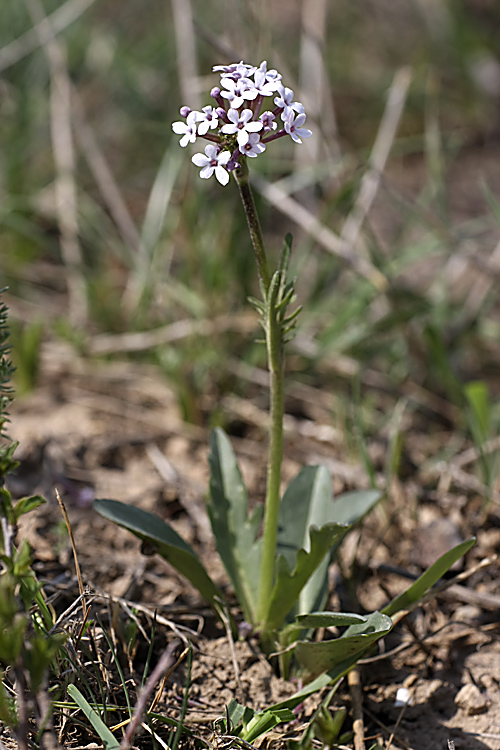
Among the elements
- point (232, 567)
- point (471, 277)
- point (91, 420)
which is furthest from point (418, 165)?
point (232, 567)

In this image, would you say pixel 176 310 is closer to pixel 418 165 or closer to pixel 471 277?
pixel 471 277

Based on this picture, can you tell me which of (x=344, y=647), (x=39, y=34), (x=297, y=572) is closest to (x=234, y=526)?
(x=297, y=572)

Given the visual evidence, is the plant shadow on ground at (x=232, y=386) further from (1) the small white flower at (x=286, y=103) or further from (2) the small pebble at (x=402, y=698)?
(1) the small white flower at (x=286, y=103)

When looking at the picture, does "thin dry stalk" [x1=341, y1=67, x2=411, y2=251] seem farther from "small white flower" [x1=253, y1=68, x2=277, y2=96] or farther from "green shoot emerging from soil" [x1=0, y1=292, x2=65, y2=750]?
"green shoot emerging from soil" [x1=0, y1=292, x2=65, y2=750]

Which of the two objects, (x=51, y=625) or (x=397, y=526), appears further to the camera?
(x=397, y=526)

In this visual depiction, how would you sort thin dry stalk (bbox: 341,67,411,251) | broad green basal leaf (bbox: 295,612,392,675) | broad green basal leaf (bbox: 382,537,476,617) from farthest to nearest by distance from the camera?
thin dry stalk (bbox: 341,67,411,251)
broad green basal leaf (bbox: 382,537,476,617)
broad green basal leaf (bbox: 295,612,392,675)

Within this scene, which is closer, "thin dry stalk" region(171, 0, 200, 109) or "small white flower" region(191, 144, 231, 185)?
"small white flower" region(191, 144, 231, 185)

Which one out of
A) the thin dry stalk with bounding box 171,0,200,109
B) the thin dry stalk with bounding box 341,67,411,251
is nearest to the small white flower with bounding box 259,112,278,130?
the thin dry stalk with bounding box 341,67,411,251
